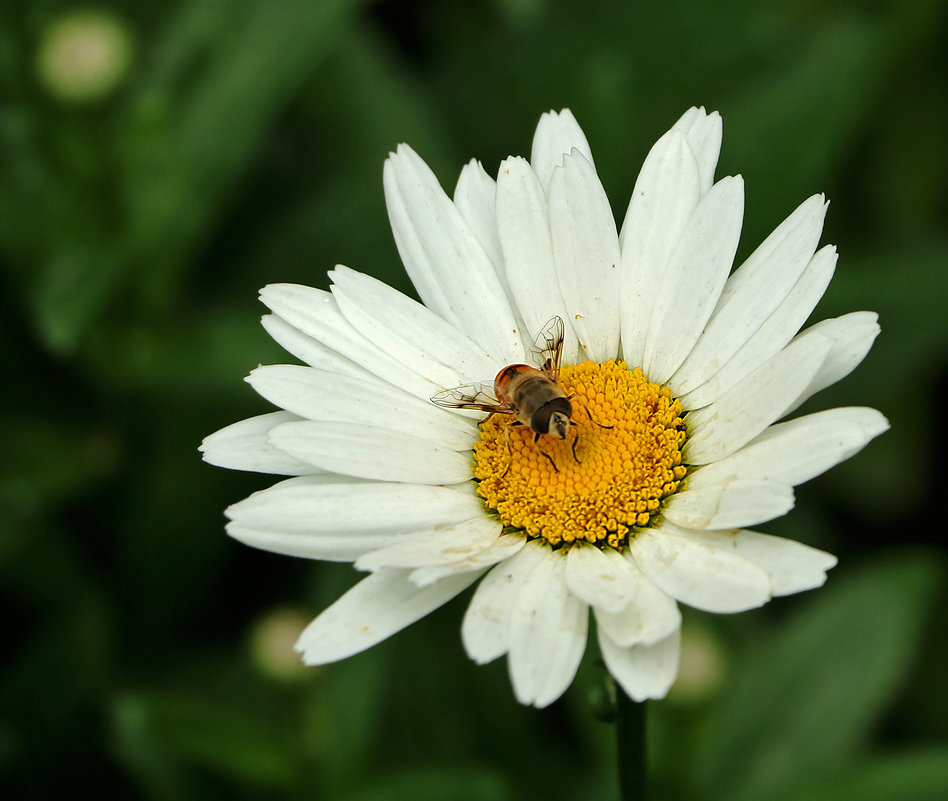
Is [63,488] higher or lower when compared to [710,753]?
higher

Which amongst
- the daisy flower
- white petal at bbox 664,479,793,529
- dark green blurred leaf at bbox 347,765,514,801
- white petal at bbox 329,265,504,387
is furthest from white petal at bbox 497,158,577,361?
dark green blurred leaf at bbox 347,765,514,801

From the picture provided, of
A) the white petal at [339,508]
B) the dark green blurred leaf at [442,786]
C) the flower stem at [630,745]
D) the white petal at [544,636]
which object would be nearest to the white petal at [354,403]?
the white petal at [339,508]

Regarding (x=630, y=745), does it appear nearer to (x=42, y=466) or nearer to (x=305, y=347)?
(x=305, y=347)

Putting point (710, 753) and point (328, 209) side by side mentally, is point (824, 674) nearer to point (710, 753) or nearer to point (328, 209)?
point (710, 753)

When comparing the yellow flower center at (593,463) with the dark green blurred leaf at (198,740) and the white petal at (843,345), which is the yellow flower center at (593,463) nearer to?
the white petal at (843,345)

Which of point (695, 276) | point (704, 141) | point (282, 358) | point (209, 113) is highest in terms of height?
point (209, 113)

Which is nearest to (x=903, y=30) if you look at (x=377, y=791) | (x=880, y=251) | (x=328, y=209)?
(x=880, y=251)

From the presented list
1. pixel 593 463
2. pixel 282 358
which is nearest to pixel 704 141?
pixel 593 463
